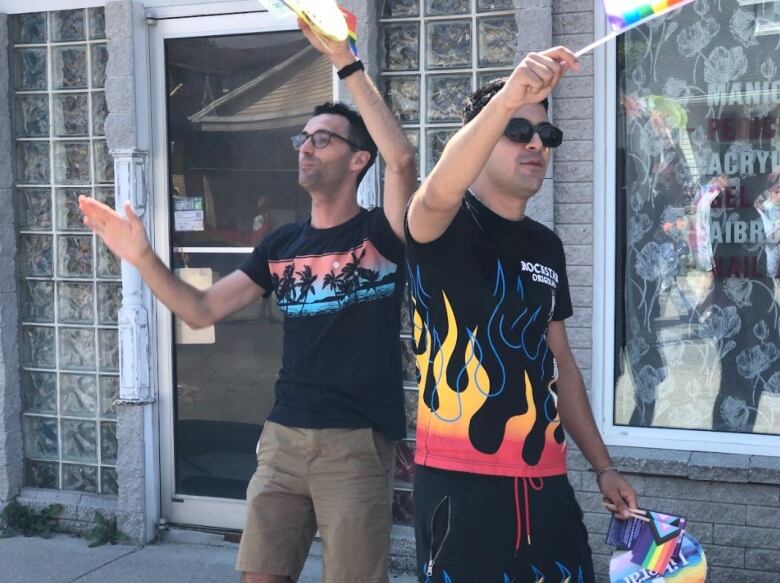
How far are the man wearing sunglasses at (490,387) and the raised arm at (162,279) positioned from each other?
3.24 ft

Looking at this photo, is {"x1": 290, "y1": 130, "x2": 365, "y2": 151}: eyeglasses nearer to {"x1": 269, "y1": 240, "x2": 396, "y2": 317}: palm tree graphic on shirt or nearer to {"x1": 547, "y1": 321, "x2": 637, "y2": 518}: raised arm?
{"x1": 269, "y1": 240, "x2": 396, "y2": 317}: palm tree graphic on shirt

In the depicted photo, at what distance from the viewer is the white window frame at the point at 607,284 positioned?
5016 millimetres

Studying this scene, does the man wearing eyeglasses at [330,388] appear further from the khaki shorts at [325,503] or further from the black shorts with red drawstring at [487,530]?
the black shorts with red drawstring at [487,530]

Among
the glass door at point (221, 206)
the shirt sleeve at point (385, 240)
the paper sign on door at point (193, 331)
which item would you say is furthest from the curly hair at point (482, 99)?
the paper sign on door at point (193, 331)

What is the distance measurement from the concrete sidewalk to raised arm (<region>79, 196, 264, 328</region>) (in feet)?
7.02

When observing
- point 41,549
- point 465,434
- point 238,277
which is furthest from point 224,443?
point 465,434

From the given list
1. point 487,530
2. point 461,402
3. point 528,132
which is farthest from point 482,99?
point 487,530

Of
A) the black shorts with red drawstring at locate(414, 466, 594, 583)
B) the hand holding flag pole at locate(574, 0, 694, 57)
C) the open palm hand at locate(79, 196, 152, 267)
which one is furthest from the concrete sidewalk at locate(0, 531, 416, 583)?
the hand holding flag pole at locate(574, 0, 694, 57)

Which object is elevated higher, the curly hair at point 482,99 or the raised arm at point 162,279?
the curly hair at point 482,99

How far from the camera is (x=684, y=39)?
5.03m

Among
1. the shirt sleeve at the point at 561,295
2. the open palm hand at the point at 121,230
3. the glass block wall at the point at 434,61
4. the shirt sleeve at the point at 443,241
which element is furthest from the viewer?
the glass block wall at the point at 434,61

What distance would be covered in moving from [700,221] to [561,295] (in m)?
2.26

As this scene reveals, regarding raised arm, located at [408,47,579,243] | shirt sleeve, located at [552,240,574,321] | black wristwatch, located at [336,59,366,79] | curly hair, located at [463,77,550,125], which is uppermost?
black wristwatch, located at [336,59,366,79]

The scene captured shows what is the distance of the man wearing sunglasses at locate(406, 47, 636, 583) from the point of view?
264 cm
